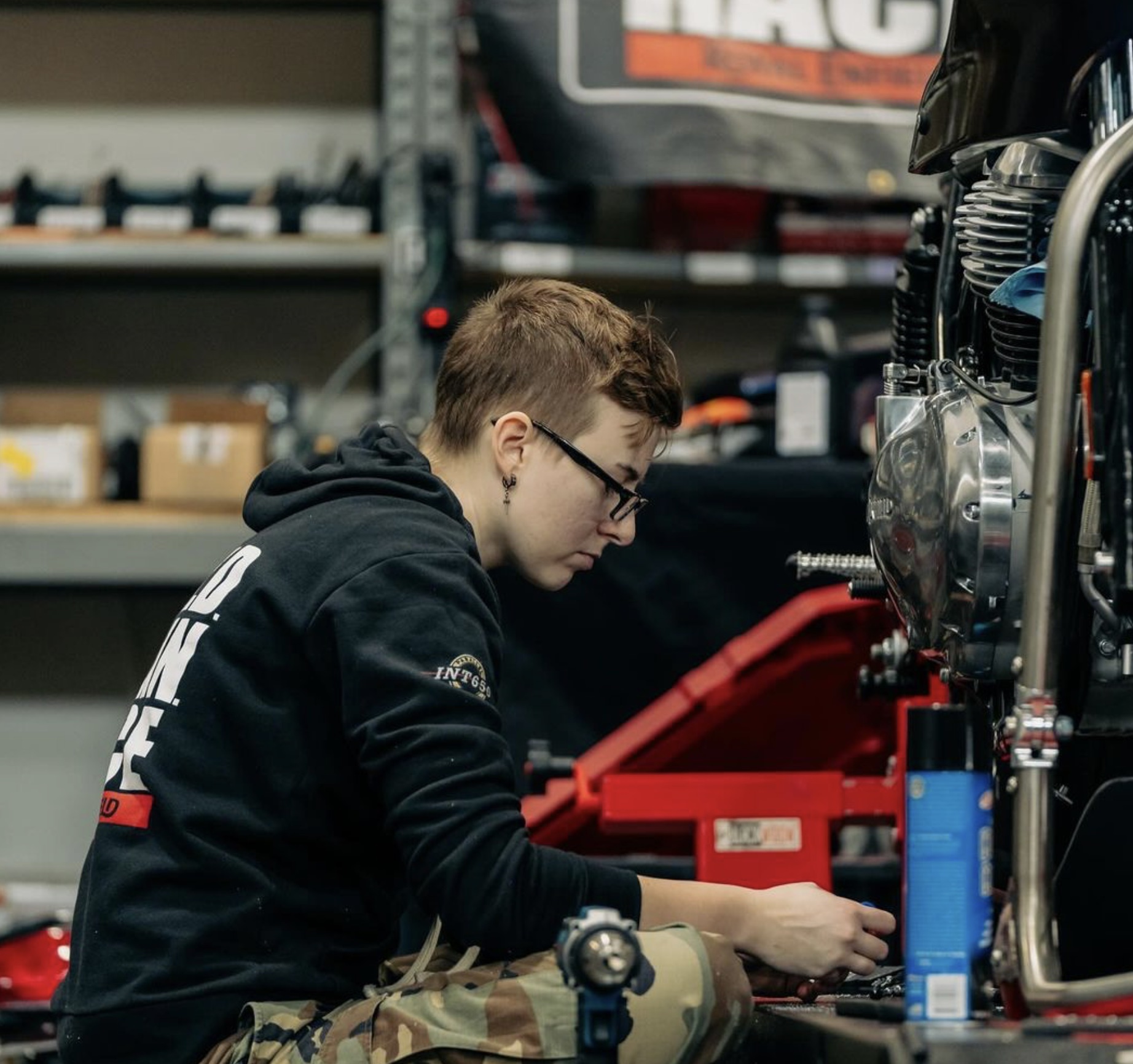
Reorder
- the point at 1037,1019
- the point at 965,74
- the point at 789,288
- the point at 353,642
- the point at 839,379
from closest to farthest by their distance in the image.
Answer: the point at 1037,1019 < the point at 353,642 < the point at 965,74 < the point at 839,379 < the point at 789,288

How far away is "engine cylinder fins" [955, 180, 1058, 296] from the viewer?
1.25 meters

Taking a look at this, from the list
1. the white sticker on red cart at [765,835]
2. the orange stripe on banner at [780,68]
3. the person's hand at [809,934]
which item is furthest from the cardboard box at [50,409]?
the person's hand at [809,934]

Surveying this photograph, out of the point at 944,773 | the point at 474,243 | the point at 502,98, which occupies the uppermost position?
the point at 502,98

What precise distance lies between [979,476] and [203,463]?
2135 millimetres

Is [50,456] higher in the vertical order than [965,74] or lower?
lower

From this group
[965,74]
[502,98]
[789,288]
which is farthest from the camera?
[789,288]

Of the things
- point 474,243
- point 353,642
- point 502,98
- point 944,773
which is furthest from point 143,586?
point 944,773

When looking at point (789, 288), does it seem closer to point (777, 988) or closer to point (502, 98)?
point (502, 98)

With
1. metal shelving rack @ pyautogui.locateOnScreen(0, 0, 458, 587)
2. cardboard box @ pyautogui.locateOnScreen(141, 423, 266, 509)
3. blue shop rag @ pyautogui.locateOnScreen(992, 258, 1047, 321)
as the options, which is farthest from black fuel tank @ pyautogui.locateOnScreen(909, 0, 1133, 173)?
cardboard box @ pyautogui.locateOnScreen(141, 423, 266, 509)

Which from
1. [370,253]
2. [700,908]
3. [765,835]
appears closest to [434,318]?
[370,253]

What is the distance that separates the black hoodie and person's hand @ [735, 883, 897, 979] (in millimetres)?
95

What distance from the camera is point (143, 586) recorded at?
11.9 feet

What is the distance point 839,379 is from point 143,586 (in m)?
1.70

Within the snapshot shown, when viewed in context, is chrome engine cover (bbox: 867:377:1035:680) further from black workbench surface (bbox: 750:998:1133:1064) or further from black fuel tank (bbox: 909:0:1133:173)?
black workbench surface (bbox: 750:998:1133:1064)
